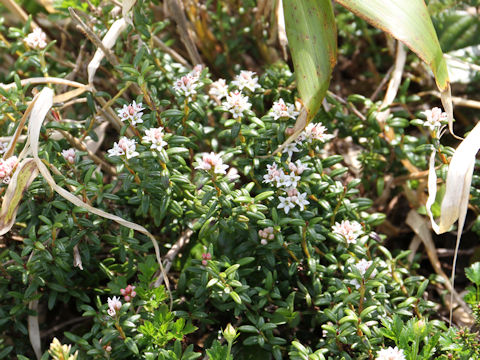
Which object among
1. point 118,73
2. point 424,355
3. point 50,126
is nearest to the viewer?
point 424,355

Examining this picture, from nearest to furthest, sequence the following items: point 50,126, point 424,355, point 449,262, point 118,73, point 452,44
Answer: point 424,355 → point 50,126 → point 118,73 → point 449,262 → point 452,44

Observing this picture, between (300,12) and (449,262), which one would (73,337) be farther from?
(449,262)

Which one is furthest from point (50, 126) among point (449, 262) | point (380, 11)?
point (449, 262)

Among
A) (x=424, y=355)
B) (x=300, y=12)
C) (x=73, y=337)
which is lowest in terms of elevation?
(x=73, y=337)

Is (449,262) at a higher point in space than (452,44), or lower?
lower

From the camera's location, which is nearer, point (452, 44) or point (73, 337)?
point (73, 337)

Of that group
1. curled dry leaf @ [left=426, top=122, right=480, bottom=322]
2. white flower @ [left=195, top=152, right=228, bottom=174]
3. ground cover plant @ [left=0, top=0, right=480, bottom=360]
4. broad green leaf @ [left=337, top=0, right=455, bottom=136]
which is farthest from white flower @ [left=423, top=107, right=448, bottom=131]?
white flower @ [left=195, top=152, right=228, bottom=174]

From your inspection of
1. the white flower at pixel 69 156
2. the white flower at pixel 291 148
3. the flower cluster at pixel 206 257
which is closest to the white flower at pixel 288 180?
the white flower at pixel 291 148

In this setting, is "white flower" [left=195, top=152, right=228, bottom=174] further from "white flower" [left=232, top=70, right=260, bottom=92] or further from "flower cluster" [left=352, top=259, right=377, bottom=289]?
"flower cluster" [left=352, top=259, right=377, bottom=289]
